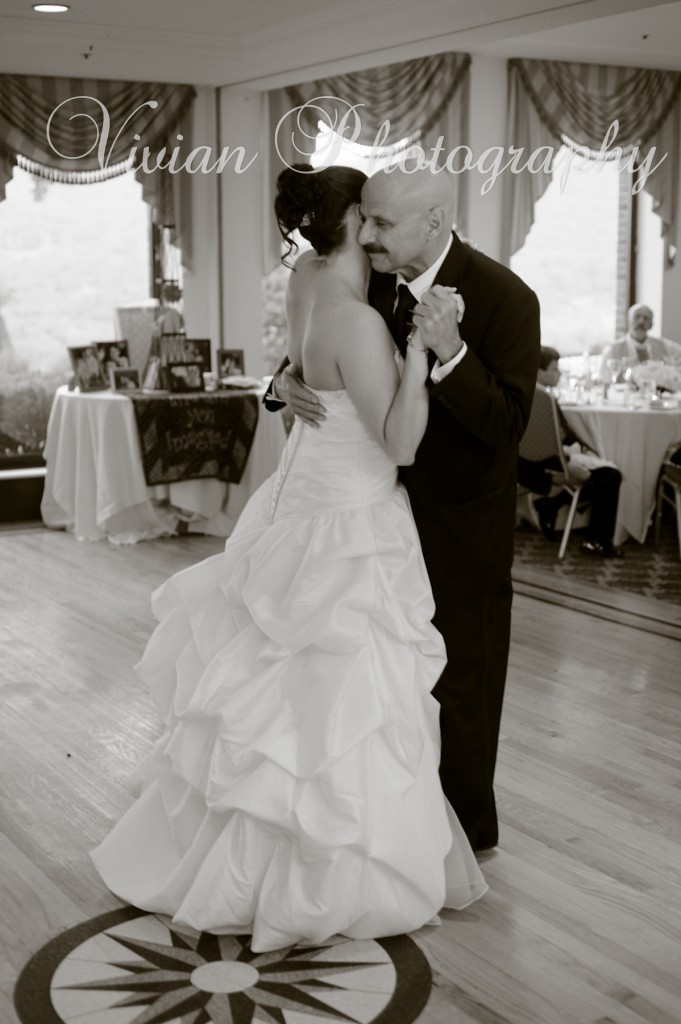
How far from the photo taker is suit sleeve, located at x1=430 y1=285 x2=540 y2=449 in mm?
2666

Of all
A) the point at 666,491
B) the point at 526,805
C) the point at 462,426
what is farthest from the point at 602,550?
the point at 462,426

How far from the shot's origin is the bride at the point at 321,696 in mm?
2596

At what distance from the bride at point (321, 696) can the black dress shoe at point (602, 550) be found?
13.5 ft

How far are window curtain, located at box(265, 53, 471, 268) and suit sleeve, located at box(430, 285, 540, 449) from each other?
243 inches

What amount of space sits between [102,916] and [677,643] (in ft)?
9.97

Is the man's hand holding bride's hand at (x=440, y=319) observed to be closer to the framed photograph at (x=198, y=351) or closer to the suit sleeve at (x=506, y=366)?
the suit sleeve at (x=506, y=366)

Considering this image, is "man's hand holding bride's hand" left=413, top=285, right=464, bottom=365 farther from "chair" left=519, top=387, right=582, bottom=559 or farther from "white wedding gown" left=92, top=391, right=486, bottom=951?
"chair" left=519, top=387, right=582, bottom=559

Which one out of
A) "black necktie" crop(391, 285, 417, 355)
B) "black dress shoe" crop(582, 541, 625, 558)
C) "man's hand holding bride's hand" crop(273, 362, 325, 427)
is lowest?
"black dress shoe" crop(582, 541, 625, 558)

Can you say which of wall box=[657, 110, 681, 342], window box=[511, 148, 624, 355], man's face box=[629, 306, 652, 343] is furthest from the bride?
wall box=[657, 110, 681, 342]

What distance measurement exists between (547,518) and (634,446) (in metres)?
0.63

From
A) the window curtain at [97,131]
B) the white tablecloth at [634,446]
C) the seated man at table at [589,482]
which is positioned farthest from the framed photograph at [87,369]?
the white tablecloth at [634,446]

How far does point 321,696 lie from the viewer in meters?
2.65

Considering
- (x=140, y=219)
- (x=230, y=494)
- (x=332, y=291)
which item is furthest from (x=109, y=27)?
(x=332, y=291)

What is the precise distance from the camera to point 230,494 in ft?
24.2
